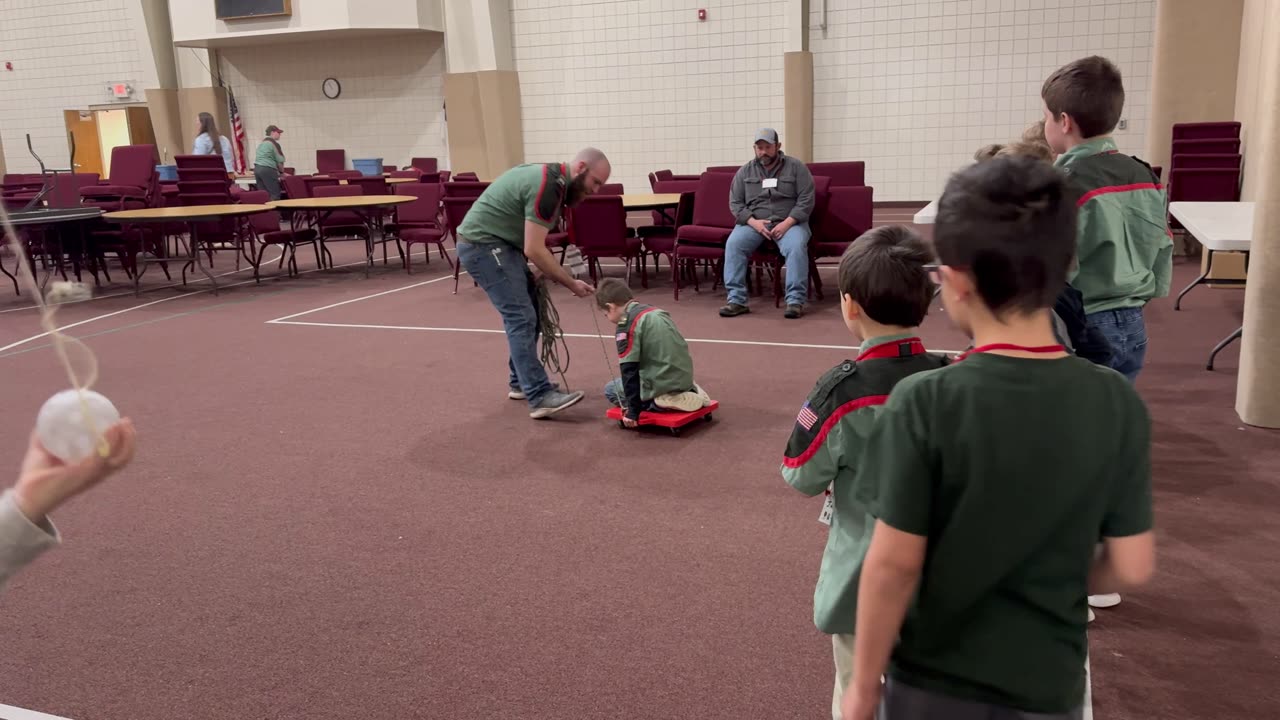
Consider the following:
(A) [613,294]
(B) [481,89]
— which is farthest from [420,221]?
(A) [613,294]

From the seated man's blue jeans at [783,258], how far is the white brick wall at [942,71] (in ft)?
23.4

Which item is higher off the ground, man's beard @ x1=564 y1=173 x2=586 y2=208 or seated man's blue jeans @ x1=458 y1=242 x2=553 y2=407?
man's beard @ x1=564 y1=173 x2=586 y2=208

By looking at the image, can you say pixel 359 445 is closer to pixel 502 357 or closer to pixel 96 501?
pixel 96 501

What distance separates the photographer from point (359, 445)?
4402 millimetres

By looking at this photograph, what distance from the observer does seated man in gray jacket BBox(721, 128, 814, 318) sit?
7105mm

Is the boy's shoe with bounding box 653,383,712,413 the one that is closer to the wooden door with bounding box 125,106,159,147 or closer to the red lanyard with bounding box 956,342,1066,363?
the red lanyard with bounding box 956,342,1066,363

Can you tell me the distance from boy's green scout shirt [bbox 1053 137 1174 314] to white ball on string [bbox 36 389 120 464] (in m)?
2.18

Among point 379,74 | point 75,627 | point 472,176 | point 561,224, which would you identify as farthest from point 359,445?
point 379,74

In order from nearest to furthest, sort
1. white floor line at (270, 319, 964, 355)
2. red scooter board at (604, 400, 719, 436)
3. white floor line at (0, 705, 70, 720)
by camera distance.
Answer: white floor line at (0, 705, 70, 720) → red scooter board at (604, 400, 719, 436) → white floor line at (270, 319, 964, 355)

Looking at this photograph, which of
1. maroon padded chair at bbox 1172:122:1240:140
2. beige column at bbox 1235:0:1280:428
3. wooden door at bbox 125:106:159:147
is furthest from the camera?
wooden door at bbox 125:106:159:147

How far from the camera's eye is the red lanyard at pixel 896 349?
1.83 m

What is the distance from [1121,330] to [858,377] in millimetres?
1147

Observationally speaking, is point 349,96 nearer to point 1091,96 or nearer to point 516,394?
point 516,394

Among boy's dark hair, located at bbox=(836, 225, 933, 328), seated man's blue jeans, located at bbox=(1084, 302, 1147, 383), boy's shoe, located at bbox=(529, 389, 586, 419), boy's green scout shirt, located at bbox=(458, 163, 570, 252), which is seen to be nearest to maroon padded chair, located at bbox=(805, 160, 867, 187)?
boy's green scout shirt, located at bbox=(458, 163, 570, 252)
